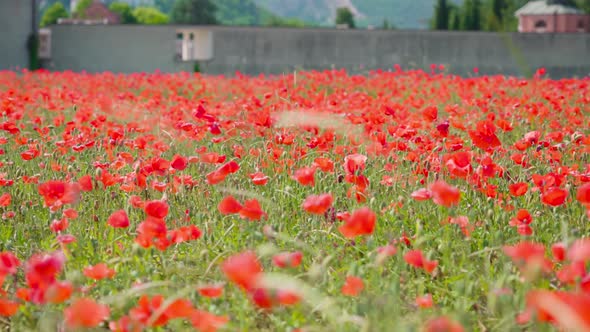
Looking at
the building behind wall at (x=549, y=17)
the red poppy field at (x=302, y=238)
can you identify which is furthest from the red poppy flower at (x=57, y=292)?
the building behind wall at (x=549, y=17)

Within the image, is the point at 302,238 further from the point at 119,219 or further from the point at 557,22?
the point at 557,22

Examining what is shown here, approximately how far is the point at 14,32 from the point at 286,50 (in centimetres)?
842

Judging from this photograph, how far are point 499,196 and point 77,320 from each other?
102 inches

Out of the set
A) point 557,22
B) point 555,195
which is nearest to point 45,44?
point 555,195

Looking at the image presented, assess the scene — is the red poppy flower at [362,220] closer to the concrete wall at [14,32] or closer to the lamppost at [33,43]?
the concrete wall at [14,32]

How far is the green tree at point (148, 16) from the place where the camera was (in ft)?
348

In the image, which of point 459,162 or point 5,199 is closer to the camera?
point 459,162

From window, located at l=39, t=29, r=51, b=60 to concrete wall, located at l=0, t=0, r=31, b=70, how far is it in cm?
122

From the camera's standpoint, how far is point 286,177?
4.17 m

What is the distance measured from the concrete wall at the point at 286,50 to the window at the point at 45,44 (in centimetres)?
39

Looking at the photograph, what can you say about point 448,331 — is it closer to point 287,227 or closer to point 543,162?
point 287,227

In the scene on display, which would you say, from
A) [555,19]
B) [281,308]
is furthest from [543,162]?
[555,19]

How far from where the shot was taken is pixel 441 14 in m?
67.4

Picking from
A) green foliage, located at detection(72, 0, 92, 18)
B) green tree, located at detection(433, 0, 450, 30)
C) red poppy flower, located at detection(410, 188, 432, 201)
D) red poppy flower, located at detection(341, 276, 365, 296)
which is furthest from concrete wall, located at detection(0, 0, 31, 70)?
green foliage, located at detection(72, 0, 92, 18)
